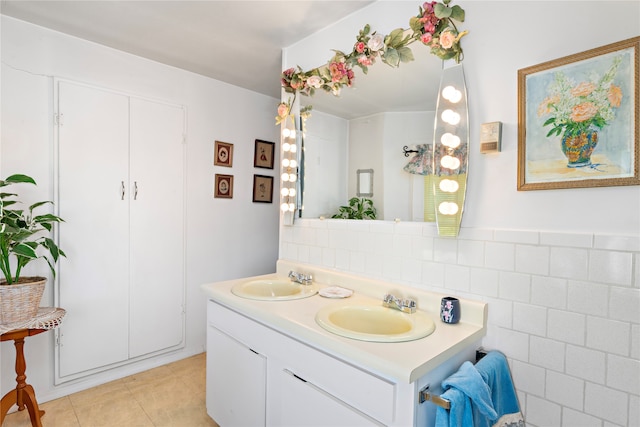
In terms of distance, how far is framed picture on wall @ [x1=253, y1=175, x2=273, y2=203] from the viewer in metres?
3.23

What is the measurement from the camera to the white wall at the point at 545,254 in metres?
1.06

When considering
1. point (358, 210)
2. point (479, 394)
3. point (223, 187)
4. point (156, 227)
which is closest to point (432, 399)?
point (479, 394)

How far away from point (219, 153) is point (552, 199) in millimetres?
2521

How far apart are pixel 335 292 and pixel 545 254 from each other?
97 centimetres

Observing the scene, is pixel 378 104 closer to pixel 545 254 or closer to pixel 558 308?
pixel 545 254

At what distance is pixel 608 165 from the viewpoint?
3.57 feet

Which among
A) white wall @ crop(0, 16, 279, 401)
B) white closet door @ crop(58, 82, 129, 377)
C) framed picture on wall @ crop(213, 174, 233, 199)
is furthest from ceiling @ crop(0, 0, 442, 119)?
framed picture on wall @ crop(213, 174, 233, 199)

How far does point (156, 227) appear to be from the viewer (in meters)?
2.60

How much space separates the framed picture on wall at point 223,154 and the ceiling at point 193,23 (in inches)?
27.0

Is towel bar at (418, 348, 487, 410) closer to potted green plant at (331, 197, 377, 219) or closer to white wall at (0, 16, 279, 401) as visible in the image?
potted green plant at (331, 197, 377, 219)

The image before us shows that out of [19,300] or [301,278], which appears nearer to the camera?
[19,300]

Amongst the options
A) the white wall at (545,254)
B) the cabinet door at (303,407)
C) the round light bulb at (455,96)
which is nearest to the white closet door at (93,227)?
the cabinet door at (303,407)

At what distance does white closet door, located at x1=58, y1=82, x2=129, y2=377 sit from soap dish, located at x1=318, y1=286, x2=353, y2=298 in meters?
1.61

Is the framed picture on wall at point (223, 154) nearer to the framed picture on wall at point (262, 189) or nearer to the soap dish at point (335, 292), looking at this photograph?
the framed picture on wall at point (262, 189)
